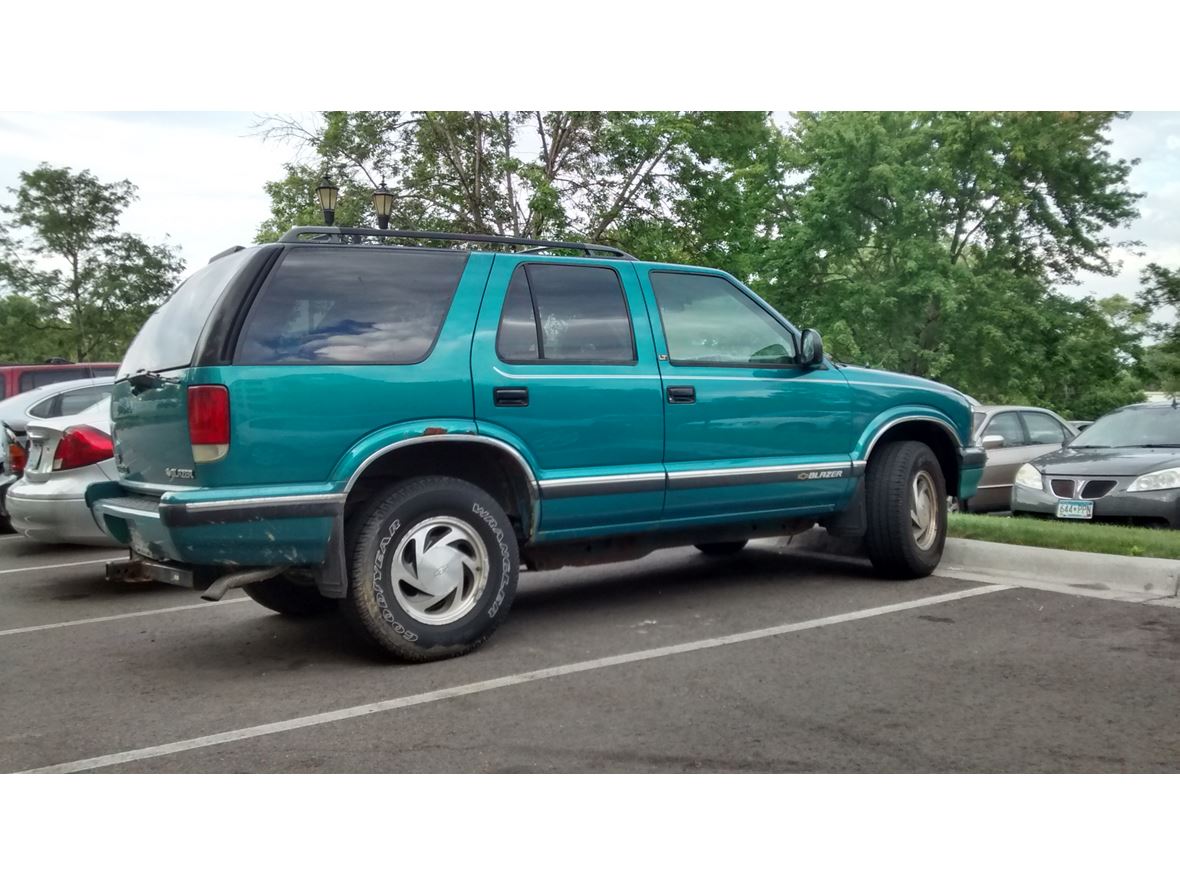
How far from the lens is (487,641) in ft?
17.0

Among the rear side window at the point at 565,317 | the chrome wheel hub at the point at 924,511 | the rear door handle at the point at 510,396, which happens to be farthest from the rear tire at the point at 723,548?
the rear door handle at the point at 510,396

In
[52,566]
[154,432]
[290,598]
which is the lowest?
[52,566]

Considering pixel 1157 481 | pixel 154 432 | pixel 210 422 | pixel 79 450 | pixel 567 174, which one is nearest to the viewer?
pixel 210 422

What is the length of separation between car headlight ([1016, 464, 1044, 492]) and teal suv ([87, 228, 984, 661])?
313 cm

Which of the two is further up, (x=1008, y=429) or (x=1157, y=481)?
(x=1008, y=429)

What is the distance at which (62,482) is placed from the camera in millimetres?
7410

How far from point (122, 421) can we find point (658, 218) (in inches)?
664

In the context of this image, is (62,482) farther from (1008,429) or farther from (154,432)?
(1008,429)

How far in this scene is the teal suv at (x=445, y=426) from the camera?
14.5ft

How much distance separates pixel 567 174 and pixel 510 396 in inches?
679

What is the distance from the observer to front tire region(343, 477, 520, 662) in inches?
182

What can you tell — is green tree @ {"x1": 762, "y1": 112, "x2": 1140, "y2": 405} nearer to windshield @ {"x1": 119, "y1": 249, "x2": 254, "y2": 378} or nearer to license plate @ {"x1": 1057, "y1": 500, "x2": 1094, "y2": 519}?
license plate @ {"x1": 1057, "y1": 500, "x2": 1094, "y2": 519}

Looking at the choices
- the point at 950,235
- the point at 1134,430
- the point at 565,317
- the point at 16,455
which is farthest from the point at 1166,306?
the point at 950,235

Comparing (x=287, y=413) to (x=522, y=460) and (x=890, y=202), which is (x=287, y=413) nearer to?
(x=522, y=460)
